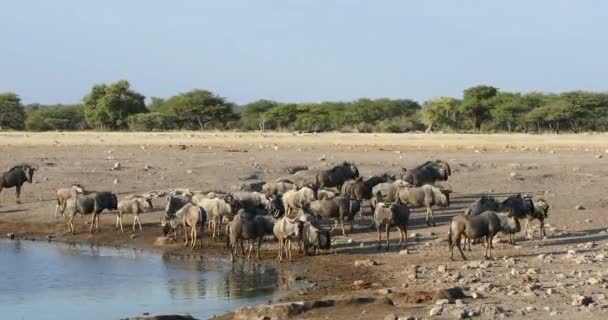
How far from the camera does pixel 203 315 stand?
1520cm

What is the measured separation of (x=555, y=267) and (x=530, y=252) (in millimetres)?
2142

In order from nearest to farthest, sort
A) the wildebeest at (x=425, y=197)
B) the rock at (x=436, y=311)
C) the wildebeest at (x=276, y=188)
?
the rock at (x=436, y=311), the wildebeest at (x=425, y=197), the wildebeest at (x=276, y=188)

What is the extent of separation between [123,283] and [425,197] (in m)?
8.04

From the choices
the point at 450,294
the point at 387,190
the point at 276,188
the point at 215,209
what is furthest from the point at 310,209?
the point at 450,294

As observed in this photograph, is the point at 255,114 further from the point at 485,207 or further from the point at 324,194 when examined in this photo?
the point at 485,207

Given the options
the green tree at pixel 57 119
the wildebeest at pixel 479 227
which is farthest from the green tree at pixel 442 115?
the wildebeest at pixel 479 227

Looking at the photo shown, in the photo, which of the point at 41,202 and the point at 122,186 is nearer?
the point at 41,202

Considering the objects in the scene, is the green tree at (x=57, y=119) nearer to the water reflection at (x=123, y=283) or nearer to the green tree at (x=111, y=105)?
the green tree at (x=111, y=105)

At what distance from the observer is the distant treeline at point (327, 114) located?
6438 centimetres

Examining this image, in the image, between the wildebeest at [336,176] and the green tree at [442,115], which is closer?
the wildebeest at [336,176]

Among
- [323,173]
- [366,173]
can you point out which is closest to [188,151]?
[366,173]

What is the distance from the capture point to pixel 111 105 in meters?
71.9

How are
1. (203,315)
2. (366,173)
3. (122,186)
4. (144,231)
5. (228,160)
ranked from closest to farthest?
(203,315) < (144,231) < (122,186) < (366,173) < (228,160)

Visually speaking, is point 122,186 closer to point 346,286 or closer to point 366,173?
point 366,173
